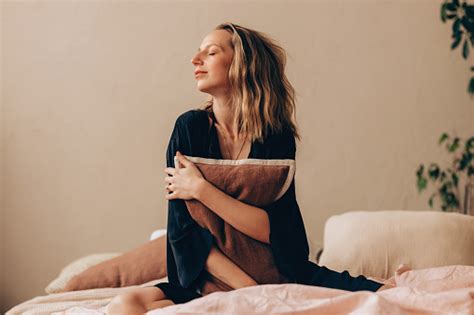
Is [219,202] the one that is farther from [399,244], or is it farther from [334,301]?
[399,244]

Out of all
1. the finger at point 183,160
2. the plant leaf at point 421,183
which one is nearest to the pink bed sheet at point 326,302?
the finger at point 183,160

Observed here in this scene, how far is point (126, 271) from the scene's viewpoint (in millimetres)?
2068

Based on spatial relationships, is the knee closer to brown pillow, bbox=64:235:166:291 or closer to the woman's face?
the woman's face

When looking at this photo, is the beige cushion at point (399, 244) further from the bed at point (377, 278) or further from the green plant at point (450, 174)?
the green plant at point (450, 174)

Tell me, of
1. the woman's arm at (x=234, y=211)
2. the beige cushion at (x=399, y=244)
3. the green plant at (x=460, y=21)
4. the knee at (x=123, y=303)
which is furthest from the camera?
the green plant at (x=460, y=21)

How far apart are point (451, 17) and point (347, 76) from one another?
1.70ft

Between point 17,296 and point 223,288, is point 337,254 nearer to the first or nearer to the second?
point 223,288

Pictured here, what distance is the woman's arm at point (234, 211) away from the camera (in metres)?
1.44

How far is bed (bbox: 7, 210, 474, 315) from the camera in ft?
3.78

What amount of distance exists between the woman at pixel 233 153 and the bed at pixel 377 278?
20cm

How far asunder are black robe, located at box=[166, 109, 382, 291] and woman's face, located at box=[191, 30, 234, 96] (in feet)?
0.24

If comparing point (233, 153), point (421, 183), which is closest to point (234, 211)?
point (233, 153)

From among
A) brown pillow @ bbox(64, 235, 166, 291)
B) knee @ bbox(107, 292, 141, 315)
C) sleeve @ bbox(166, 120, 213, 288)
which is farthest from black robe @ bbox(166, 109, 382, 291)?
brown pillow @ bbox(64, 235, 166, 291)

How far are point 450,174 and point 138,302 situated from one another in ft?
7.20
